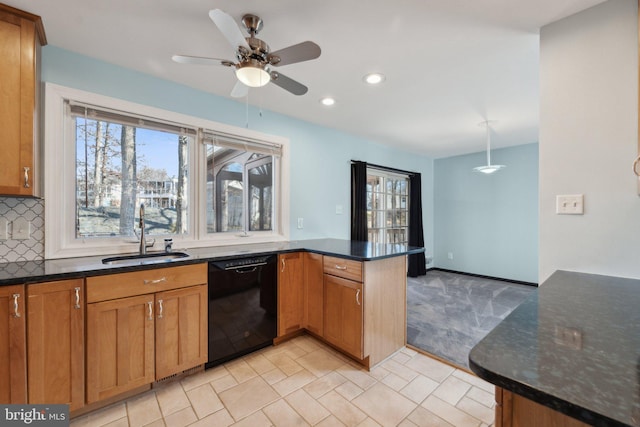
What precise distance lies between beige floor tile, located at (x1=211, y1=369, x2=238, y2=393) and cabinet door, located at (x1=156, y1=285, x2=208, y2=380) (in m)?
0.18

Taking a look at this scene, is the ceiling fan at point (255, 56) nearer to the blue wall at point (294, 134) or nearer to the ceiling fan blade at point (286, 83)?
the ceiling fan blade at point (286, 83)

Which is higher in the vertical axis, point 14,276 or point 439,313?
point 14,276

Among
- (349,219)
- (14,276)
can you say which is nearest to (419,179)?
(349,219)

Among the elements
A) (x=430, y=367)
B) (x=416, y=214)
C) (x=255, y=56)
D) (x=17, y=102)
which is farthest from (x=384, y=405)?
(x=416, y=214)

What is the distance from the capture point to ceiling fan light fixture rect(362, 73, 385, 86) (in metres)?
2.18

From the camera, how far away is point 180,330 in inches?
72.2

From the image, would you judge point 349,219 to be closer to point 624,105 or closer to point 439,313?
point 439,313

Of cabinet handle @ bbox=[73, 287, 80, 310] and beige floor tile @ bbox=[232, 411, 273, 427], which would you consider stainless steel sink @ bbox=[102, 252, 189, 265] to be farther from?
beige floor tile @ bbox=[232, 411, 273, 427]

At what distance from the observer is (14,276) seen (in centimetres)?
134

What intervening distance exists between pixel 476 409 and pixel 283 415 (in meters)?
1.21

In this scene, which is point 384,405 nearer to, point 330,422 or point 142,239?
point 330,422

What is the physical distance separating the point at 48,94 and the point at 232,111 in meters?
1.34

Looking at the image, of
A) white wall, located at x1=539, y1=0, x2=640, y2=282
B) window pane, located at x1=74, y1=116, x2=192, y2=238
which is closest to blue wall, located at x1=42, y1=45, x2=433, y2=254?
window pane, located at x1=74, y1=116, x2=192, y2=238

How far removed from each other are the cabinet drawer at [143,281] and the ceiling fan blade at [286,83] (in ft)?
4.59
